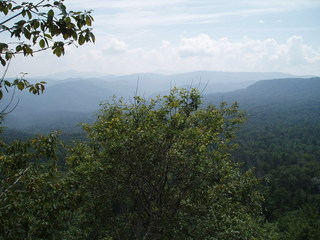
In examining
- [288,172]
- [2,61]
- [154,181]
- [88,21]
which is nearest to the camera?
[88,21]

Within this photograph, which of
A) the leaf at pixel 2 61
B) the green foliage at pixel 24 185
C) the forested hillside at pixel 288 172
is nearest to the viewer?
the leaf at pixel 2 61

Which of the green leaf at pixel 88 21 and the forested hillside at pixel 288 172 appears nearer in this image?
the green leaf at pixel 88 21

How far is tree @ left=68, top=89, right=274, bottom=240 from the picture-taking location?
275 inches

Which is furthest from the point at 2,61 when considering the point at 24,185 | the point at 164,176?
the point at 164,176

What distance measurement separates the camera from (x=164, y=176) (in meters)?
7.58

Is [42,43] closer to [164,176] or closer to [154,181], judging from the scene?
[164,176]

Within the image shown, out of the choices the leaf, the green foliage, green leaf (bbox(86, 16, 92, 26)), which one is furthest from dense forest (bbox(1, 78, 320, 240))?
green leaf (bbox(86, 16, 92, 26))

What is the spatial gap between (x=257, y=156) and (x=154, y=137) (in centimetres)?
8315

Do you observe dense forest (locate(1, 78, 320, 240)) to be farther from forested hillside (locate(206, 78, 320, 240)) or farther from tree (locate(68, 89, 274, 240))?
forested hillside (locate(206, 78, 320, 240))

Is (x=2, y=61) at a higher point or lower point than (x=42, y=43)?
lower

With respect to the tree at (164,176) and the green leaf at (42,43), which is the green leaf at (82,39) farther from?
the tree at (164,176)

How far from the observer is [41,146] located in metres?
3.92

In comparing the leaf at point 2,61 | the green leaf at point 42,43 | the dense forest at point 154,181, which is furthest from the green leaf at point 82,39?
the dense forest at point 154,181

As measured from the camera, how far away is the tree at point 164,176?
699 cm
